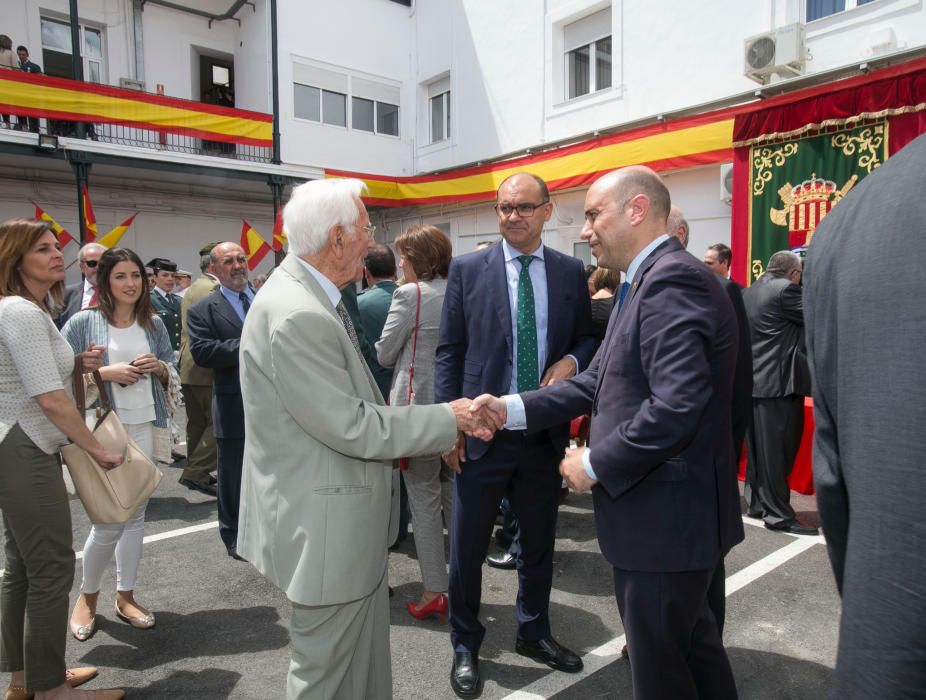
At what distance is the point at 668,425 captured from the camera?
68.9 inches

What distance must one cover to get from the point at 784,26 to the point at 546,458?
8.81 meters

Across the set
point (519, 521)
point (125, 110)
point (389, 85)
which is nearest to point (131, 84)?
point (125, 110)

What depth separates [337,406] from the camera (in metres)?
1.75

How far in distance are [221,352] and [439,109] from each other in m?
14.6

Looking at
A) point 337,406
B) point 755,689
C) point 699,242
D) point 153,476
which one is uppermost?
point 699,242

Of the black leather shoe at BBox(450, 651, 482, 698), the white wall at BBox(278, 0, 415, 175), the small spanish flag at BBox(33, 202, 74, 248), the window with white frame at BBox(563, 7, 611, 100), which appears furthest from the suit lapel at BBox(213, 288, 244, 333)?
the white wall at BBox(278, 0, 415, 175)

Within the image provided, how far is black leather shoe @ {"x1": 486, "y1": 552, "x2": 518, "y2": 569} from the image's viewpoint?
4081mm

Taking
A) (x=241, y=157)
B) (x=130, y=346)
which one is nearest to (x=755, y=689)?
(x=130, y=346)

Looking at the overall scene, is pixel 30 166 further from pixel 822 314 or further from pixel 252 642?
pixel 822 314

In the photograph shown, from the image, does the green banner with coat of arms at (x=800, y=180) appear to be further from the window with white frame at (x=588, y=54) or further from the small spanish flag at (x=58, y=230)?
the small spanish flag at (x=58, y=230)

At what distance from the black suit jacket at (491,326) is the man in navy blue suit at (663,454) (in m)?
0.80

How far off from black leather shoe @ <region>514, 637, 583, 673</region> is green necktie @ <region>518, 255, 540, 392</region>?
1172 millimetres

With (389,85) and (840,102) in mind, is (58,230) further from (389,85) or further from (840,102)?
A: (389,85)

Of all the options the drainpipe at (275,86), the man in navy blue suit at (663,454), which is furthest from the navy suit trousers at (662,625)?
the drainpipe at (275,86)
